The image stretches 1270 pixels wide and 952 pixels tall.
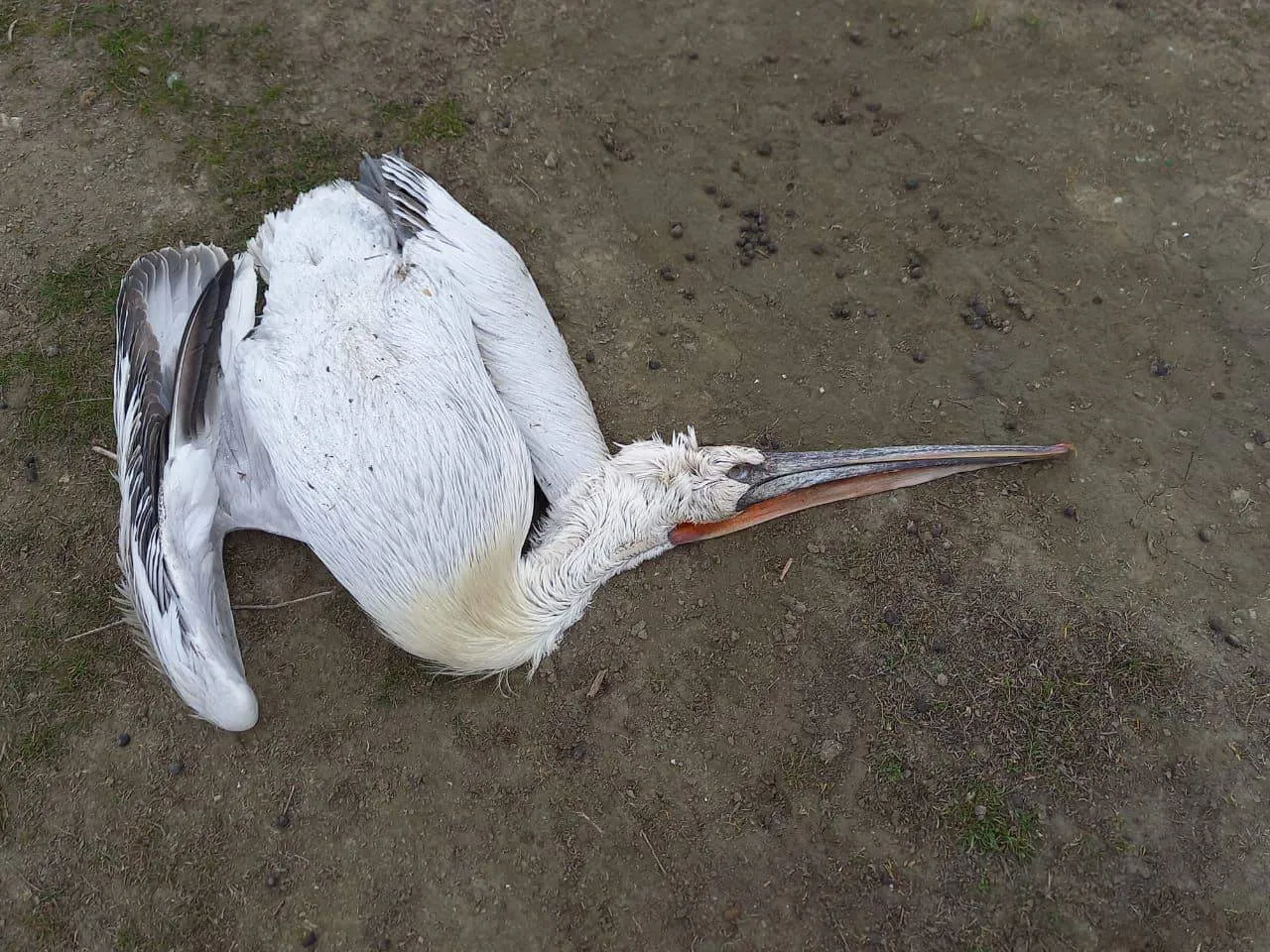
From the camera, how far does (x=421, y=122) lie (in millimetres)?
4277

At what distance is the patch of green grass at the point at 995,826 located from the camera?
3039mm

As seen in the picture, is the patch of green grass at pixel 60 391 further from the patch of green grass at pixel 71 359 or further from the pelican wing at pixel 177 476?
the pelican wing at pixel 177 476

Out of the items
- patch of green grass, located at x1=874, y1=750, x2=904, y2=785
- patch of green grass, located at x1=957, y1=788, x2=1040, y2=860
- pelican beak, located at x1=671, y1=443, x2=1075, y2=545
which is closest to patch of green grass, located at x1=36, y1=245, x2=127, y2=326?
pelican beak, located at x1=671, y1=443, x2=1075, y2=545

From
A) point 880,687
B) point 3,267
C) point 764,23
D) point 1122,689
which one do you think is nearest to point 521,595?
point 880,687

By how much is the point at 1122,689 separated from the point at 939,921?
1254mm

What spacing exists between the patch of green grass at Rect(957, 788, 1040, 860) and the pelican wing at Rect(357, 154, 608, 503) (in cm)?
215

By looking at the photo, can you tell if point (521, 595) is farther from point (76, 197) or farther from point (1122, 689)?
point (76, 197)

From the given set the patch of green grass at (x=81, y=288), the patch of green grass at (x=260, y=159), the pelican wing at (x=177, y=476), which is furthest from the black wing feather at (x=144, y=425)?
the patch of green grass at (x=260, y=159)

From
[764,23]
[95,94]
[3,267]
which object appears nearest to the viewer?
[3,267]

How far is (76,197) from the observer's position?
13.4 ft

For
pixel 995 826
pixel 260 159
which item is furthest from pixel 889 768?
pixel 260 159

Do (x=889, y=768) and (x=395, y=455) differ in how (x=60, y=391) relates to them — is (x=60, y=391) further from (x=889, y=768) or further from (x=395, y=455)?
(x=889, y=768)

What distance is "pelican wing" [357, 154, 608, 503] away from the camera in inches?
134

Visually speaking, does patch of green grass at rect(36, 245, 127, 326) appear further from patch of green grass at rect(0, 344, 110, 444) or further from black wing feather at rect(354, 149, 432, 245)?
black wing feather at rect(354, 149, 432, 245)
